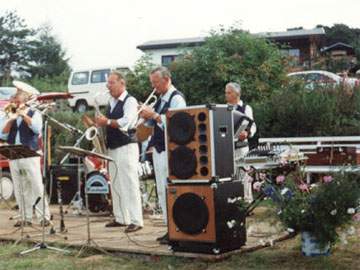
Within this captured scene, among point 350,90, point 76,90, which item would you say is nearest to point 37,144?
point 350,90

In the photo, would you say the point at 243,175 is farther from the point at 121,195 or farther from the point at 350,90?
the point at 350,90

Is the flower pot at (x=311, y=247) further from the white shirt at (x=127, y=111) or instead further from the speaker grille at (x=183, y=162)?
the white shirt at (x=127, y=111)

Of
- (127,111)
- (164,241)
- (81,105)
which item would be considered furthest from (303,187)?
(81,105)

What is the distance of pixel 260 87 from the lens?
1364 cm

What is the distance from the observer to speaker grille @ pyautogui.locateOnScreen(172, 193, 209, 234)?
5.71 metres

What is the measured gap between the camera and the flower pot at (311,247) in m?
5.66

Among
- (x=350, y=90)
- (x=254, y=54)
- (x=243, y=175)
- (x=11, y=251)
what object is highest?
(x=254, y=54)

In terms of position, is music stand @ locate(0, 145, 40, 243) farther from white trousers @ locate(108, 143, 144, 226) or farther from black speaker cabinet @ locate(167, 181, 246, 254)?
black speaker cabinet @ locate(167, 181, 246, 254)

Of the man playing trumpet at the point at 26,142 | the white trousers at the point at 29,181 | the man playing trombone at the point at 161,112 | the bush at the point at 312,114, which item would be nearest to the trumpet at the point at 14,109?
the man playing trumpet at the point at 26,142

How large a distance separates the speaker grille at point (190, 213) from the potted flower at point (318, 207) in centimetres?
64

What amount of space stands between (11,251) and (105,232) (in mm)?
1196

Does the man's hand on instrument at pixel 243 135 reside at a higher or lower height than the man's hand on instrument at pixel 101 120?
lower

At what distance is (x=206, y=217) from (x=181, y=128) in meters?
0.83

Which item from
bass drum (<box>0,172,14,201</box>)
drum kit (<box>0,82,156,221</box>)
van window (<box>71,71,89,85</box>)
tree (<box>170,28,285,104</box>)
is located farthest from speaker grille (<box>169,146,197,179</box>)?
van window (<box>71,71,89,85</box>)
